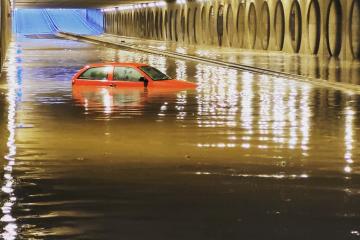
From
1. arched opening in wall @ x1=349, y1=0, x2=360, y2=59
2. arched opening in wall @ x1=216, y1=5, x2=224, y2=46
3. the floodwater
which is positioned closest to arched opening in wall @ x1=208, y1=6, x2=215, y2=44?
arched opening in wall @ x1=216, y1=5, x2=224, y2=46

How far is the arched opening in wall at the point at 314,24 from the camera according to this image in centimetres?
4605

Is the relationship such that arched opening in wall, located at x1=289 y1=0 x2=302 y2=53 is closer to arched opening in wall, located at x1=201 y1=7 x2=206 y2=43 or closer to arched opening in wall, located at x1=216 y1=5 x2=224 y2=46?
arched opening in wall, located at x1=216 y1=5 x2=224 y2=46

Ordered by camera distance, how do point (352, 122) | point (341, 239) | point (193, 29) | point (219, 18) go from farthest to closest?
1. point (193, 29)
2. point (219, 18)
3. point (352, 122)
4. point (341, 239)

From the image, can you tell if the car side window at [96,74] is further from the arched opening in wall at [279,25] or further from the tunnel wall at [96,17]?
the tunnel wall at [96,17]

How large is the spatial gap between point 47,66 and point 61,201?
2920 cm

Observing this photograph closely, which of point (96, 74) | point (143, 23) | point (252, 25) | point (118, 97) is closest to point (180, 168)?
point (118, 97)

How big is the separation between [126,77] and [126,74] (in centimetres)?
9

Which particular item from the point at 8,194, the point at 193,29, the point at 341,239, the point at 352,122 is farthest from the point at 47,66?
the point at 193,29

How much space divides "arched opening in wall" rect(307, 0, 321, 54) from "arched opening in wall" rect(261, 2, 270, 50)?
8.55 metres

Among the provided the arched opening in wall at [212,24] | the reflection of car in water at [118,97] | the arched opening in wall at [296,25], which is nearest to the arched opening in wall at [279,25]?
the arched opening in wall at [296,25]

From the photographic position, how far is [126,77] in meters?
24.5

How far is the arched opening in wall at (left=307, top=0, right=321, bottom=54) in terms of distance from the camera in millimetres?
46053

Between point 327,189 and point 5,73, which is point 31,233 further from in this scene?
point 5,73

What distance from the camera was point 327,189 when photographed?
29.4 feet
